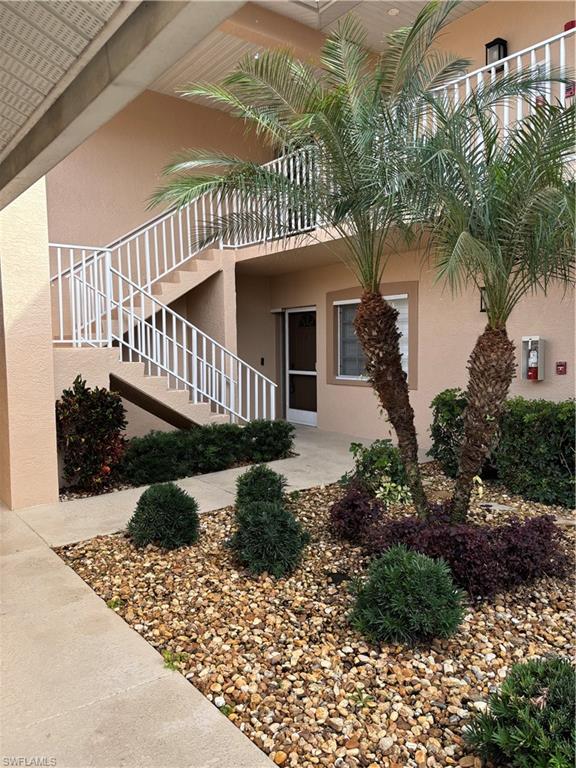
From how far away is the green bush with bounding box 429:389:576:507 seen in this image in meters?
5.54

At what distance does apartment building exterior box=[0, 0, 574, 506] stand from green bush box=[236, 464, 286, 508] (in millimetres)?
2427

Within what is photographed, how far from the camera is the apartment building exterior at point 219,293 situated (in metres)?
6.58

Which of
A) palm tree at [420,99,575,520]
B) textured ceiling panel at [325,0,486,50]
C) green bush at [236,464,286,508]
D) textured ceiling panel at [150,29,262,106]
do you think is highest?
textured ceiling panel at [325,0,486,50]

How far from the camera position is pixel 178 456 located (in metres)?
7.09

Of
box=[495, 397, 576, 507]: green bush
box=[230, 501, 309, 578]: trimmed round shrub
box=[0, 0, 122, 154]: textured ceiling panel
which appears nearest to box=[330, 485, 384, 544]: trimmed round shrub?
box=[230, 501, 309, 578]: trimmed round shrub

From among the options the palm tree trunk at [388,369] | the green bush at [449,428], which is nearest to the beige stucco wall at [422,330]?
the green bush at [449,428]

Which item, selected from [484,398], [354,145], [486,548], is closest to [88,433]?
[354,145]

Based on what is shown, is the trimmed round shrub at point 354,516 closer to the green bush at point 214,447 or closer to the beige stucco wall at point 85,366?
the green bush at point 214,447

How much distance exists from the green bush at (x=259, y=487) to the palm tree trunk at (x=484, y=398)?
1.63 meters

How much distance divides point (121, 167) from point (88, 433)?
18.7 ft

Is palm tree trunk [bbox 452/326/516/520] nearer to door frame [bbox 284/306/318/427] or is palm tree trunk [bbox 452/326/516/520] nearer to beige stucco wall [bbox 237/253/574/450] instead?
beige stucco wall [bbox 237/253/574/450]

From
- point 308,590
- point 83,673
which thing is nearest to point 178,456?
point 308,590

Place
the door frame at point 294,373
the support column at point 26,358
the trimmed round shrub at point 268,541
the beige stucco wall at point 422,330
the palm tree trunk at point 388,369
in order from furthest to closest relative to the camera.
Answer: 1. the door frame at point 294,373
2. the beige stucco wall at point 422,330
3. the support column at point 26,358
4. the palm tree trunk at point 388,369
5. the trimmed round shrub at point 268,541

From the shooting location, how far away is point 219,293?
9.58 metres
